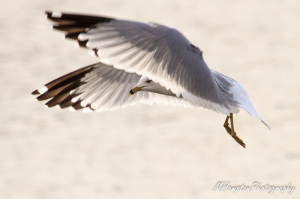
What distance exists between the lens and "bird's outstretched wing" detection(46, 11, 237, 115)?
2935 mm

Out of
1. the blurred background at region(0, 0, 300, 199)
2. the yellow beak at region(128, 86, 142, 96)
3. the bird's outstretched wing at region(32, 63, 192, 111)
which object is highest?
the yellow beak at region(128, 86, 142, 96)

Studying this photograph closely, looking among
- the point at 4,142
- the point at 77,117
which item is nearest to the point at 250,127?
the point at 77,117

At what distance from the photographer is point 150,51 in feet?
10.2

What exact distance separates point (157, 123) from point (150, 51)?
8056 mm

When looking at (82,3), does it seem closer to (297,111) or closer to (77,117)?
(77,117)

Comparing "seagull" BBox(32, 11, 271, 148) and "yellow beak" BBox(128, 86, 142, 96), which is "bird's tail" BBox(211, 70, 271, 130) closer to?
"seagull" BBox(32, 11, 271, 148)

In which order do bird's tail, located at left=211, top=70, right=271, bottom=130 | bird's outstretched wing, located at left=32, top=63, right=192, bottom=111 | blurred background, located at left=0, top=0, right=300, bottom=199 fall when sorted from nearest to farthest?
bird's tail, located at left=211, top=70, right=271, bottom=130 → bird's outstretched wing, located at left=32, top=63, right=192, bottom=111 → blurred background, located at left=0, top=0, right=300, bottom=199

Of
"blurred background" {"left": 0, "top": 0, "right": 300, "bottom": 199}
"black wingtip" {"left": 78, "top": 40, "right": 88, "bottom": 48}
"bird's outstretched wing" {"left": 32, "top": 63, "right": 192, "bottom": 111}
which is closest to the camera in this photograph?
"black wingtip" {"left": 78, "top": 40, "right": 88, "bottom": 48}

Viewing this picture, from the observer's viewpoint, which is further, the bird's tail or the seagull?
the bird's tail

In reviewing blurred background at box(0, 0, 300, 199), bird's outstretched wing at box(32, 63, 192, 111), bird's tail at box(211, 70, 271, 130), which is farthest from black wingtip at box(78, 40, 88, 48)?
blurred background at box(0, 0, 300, 199)

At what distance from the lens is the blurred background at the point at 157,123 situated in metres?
9.64

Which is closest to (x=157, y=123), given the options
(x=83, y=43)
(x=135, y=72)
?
(x=135, y=72)

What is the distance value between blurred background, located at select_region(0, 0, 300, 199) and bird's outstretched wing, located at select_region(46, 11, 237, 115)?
19.7 feet

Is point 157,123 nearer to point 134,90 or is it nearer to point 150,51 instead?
point 134,90
